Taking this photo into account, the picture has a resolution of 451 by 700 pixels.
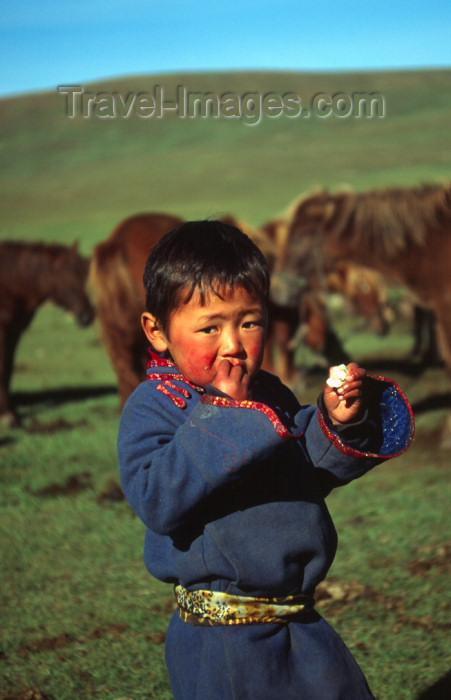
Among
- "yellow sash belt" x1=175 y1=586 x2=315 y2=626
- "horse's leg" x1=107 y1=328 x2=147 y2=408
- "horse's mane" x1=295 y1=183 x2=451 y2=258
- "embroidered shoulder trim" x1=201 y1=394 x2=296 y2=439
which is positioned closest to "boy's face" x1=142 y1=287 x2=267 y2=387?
"embroidered shoulder trim" x1=201 y1=394 x2=296 y2=439

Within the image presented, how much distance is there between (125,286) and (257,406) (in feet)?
15.0

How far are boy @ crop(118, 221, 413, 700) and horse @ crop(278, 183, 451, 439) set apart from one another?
4.53m

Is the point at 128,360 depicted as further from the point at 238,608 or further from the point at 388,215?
the point at 238,608

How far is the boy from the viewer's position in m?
1.57

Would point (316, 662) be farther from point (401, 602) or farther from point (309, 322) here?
point (309, 322)

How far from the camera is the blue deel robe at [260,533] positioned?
1.60m

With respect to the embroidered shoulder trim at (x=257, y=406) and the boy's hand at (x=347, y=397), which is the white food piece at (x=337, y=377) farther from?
the embroidered shoulder trim at (x=257, y=406)

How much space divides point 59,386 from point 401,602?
6541mm

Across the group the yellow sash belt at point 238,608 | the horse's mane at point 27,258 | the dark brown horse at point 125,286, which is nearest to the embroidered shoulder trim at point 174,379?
the yellow sash belt at point 238,608

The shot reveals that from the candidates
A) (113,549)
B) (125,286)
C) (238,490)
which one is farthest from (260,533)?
(125,286)

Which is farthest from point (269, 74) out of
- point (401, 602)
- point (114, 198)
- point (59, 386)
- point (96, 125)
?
point (401, 602)

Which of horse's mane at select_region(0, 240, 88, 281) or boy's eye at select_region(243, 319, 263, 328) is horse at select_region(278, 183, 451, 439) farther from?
boy's eye at select_region(243, 319, 263, 328)

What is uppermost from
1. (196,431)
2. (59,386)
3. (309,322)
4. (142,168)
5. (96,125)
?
(96,125)

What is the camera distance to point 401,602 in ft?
11.2
